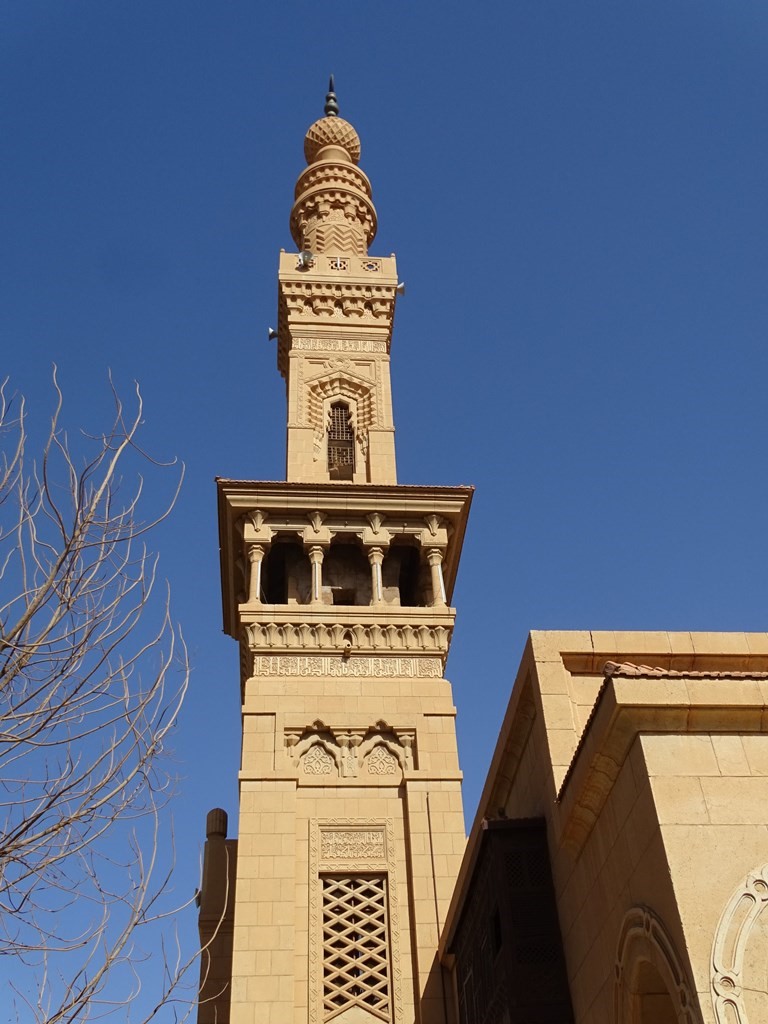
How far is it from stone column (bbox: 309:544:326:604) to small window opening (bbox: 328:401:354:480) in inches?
135

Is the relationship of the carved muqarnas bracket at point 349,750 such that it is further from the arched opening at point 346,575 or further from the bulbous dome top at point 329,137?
the bulbous dome top at point 329,137

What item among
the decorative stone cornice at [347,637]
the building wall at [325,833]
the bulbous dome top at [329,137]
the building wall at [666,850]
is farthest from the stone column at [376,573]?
the bulbous dome top at [329,137]

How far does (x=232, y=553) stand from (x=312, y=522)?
1479 millimetres

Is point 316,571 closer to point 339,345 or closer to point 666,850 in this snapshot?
point 339,345

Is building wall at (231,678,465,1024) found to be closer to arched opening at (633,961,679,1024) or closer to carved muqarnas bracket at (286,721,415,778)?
carved muqarnas bracket at (286,721,415,778)

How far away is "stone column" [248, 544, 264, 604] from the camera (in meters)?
16.0

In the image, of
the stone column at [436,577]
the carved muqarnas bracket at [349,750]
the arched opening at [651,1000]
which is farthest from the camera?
the stone column at [436,577]

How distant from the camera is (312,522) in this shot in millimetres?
16719

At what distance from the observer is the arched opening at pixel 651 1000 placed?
6859 millimetres

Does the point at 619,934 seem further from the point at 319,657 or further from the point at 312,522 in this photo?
the point at 312,522

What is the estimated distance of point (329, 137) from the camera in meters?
27.3

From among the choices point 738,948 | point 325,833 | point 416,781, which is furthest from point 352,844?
point 738,948

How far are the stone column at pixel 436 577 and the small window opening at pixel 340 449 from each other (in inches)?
136

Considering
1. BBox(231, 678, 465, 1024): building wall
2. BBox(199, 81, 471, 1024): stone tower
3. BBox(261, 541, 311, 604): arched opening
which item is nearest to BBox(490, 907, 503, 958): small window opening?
BBox(199, 81, 471, 1024): stone tower
